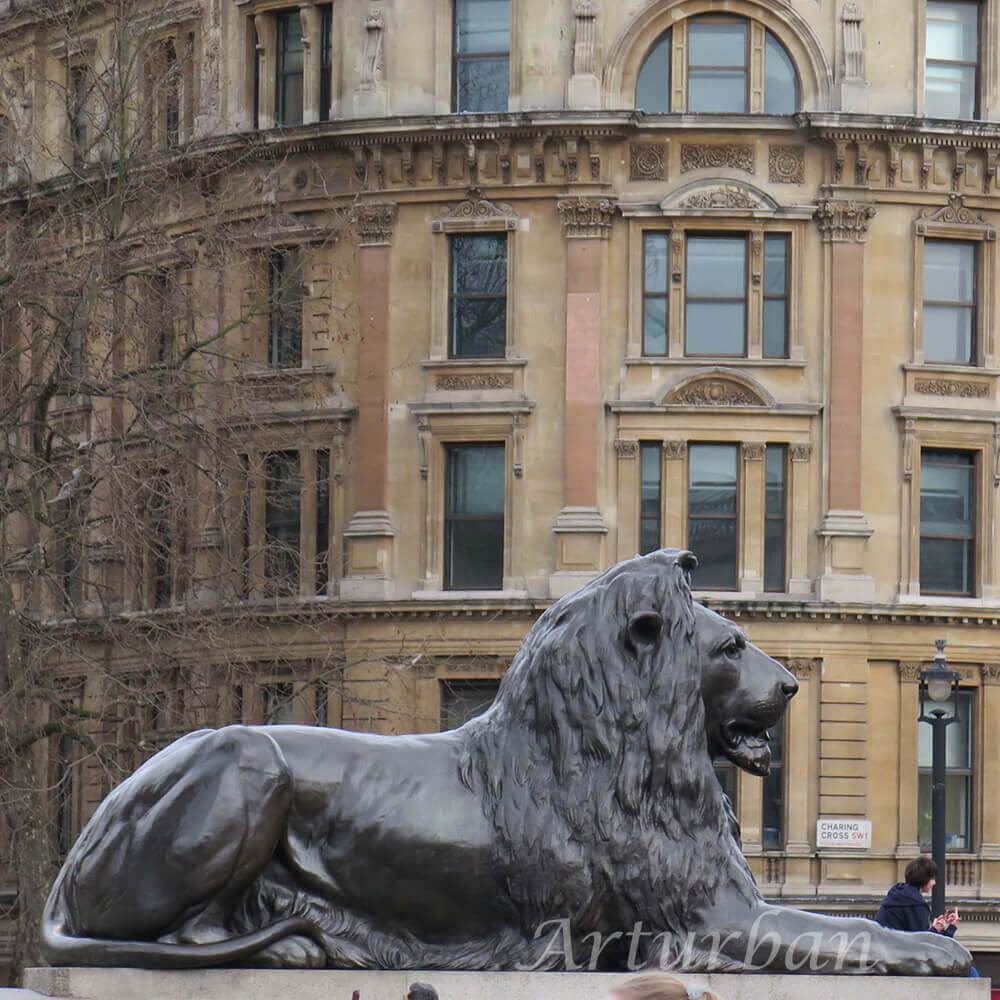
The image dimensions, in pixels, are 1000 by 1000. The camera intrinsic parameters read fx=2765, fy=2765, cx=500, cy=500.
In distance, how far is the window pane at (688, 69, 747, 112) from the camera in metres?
41.2

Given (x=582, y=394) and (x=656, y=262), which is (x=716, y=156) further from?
(x=582, y=394)

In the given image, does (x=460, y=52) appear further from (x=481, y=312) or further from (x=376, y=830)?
(x=376, y=830)

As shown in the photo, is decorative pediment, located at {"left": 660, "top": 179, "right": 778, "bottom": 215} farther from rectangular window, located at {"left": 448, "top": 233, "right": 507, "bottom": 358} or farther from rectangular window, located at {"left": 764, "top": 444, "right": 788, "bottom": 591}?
rectangular window, located at {"left": 764, "top": 444, "right": 788, "bottom": 591}

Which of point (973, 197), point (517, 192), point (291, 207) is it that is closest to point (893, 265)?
point (973, 197)

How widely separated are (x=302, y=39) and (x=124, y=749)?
17.6 metres

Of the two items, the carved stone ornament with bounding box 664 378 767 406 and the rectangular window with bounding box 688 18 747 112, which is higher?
the rectangular window with bounding box 688 18 747 112

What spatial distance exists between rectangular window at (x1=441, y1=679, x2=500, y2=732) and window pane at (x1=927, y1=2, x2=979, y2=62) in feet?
37.8

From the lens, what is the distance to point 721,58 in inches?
1619

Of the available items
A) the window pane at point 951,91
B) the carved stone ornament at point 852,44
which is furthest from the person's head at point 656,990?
the window pane at point 951,91

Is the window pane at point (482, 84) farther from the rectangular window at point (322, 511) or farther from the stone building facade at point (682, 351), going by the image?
the rectangular window at point (322, 511)

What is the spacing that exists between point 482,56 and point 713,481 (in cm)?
724

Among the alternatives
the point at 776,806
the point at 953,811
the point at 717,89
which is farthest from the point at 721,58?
the point at 953,811

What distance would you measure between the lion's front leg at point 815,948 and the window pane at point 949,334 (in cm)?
3363

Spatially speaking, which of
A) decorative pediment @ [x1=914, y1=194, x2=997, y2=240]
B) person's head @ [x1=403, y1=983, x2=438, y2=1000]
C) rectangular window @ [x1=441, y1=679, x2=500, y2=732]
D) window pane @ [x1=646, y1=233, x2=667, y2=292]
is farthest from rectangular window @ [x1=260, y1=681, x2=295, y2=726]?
person's head @ [x1=403, y1=983, x2=438, y2=1000]
